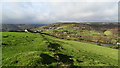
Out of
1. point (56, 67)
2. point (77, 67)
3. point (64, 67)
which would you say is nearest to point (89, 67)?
point (77, 67)

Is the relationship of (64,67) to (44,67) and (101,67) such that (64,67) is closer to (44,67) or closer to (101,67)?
(44,67)

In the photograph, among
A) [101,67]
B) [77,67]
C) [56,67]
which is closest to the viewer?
[56,67]

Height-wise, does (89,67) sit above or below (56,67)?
below

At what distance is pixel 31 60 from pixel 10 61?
3.36 metres

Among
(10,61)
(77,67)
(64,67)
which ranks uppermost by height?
(10,61)

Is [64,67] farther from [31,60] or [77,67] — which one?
[31,60]

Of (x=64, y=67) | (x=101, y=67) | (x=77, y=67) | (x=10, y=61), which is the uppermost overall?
(x=10, y=61)

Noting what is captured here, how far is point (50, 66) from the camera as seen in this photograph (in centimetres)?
1335

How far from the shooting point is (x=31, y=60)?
14.0 metres

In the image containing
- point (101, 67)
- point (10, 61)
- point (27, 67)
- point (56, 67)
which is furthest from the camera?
point (101, 67)

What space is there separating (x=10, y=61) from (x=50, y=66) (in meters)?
6.34

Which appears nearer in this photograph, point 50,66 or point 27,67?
point 27,67

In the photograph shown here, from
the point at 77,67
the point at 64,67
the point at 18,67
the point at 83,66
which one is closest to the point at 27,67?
the point at 18,67

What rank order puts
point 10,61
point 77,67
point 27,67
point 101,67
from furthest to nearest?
point 101,67 < point 77,67 < point 10,61 < point 27,67
